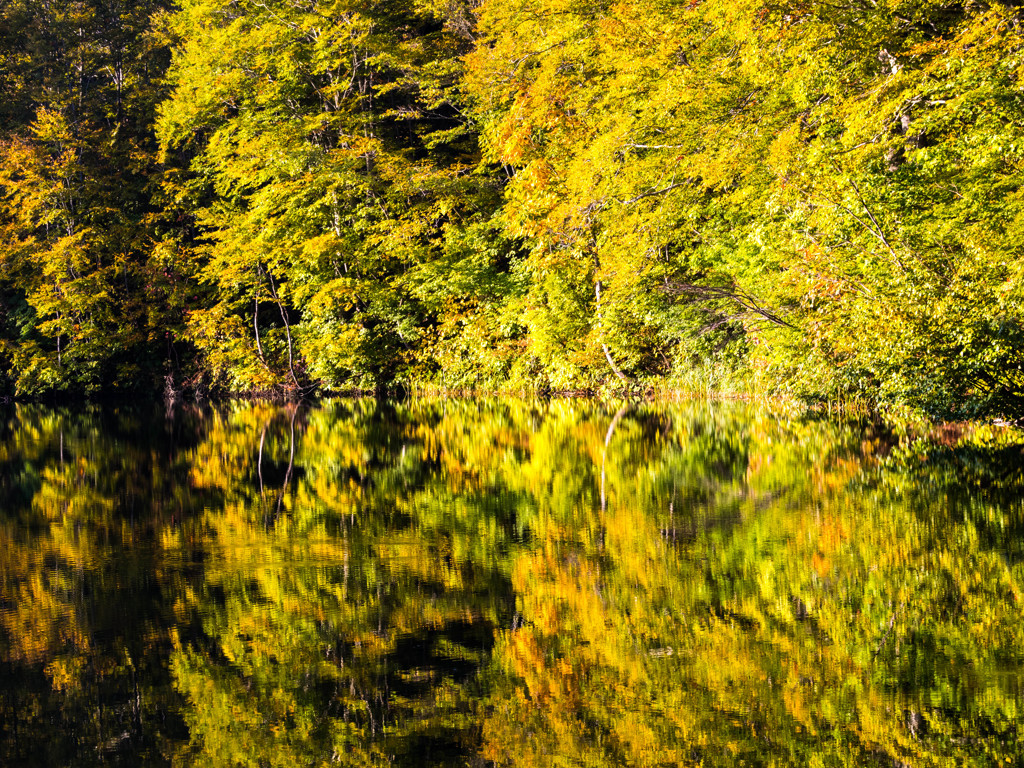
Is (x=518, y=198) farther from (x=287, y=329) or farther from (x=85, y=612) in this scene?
(x=85, y=612)

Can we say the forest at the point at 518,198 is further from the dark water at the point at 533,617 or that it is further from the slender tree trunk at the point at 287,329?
the dark water at the point at 533,617

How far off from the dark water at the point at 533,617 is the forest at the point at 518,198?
3.74m

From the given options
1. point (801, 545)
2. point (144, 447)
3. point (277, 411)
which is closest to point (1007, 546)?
point (801, 545)

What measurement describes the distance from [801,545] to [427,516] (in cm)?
399

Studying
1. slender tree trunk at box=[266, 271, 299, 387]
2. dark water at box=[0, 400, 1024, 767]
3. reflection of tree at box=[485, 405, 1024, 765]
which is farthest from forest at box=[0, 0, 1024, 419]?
reflection of tree at box=[485, 405, 1024, 765]

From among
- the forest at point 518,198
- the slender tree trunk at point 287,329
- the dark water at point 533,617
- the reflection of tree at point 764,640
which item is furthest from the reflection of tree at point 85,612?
the slender tree trunk at point 287,329

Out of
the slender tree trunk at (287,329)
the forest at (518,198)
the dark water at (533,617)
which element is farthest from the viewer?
the slender tree trunk at (287,329)

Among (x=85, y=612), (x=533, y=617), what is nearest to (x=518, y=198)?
(x=85, y=612)

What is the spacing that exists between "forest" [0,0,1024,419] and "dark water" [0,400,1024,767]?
3.74 meters

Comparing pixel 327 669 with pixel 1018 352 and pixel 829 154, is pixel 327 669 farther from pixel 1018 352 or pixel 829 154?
pixel 829 154

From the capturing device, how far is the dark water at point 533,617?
15.0 feet

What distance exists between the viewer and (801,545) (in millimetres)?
7980

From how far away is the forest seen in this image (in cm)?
1428

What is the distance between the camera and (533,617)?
6355mm
